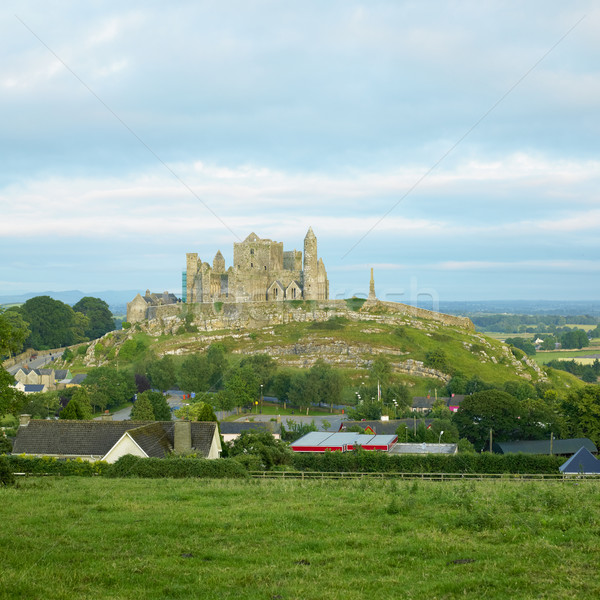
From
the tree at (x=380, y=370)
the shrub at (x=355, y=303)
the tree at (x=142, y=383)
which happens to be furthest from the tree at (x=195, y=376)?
the shrub at (x=355, y=303)

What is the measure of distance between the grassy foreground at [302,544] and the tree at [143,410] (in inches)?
1361

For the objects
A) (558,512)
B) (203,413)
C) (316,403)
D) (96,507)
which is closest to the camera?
(558,512)

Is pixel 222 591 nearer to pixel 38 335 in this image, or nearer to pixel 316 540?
pixel 316 540

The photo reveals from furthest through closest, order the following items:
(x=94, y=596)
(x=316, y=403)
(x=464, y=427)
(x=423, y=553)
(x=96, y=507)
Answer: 1. (x=316, y=403)
2. (x=464, y=427)
3. (x=96, y=507)
4. (x=423, y=553)
5. (x=94, y=596)

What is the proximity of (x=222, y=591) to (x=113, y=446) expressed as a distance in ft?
62.1

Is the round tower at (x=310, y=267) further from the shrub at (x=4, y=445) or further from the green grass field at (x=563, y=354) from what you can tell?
the shrub at (x=4, y=445)

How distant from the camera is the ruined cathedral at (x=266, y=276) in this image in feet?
301

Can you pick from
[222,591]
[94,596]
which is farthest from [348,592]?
[94,596]

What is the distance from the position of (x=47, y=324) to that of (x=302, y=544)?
105799mm

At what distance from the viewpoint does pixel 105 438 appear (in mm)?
27797

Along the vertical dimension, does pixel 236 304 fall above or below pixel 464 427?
above

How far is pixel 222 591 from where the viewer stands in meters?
8.88

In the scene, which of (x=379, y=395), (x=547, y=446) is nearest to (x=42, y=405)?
(x=379, y=395)

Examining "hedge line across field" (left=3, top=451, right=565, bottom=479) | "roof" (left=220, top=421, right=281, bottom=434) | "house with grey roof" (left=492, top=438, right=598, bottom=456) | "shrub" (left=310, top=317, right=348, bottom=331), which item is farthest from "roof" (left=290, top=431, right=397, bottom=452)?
"shrub" (left=310, top=317, right=348, bottom=331)
